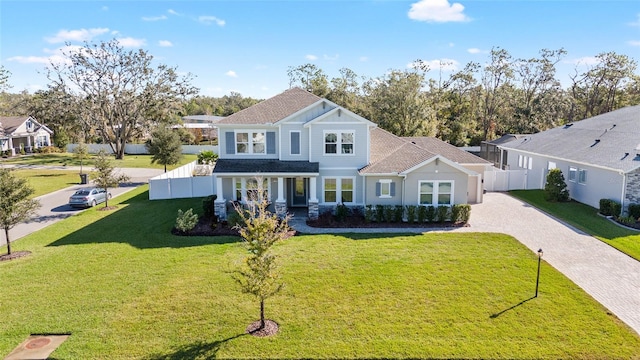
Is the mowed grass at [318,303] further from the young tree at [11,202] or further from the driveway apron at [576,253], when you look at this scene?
the young tree at [11,202]

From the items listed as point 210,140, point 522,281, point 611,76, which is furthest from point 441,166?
point 210,140

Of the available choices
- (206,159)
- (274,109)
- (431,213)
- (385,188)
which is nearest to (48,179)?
(206,159)

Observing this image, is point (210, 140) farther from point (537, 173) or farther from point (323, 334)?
point (323, 334)

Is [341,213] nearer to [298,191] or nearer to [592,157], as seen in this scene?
[298,191]

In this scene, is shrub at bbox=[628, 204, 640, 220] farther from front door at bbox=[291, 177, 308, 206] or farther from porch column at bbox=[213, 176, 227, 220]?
porch column at bbox=[213, 176, 227, 220]

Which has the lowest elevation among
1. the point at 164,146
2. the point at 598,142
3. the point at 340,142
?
the point at 164,146

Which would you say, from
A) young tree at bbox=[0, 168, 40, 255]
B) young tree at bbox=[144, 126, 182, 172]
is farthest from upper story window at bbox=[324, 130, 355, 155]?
young tree at bbox=[144, 126, 182, 172]
